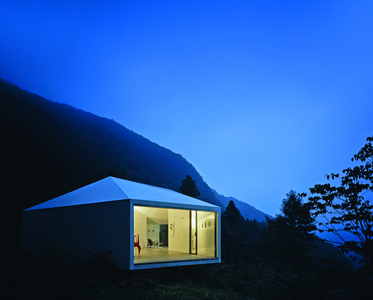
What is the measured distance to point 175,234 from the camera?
12484 mm

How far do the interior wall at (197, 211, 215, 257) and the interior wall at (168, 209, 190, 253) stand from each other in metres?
0.67

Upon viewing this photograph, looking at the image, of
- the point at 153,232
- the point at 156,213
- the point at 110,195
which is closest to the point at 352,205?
the point at 110,195

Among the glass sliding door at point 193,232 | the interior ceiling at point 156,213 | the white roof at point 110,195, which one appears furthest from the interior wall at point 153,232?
the white roof at point 110,195

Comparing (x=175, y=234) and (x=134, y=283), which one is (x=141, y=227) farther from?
(x=134, y=283)

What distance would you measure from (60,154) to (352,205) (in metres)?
29.9

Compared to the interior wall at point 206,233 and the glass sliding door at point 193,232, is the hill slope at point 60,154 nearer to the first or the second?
the glass sliding door at point 193,232

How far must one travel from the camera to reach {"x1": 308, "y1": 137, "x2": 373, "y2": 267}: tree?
6.99 meters

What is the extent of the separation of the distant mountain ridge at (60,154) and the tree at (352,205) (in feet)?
62.6

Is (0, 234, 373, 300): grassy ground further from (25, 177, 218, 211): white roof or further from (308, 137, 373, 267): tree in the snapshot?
(25, 177, 218, 211): white roof

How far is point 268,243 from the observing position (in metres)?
24.4

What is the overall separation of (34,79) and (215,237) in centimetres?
14618

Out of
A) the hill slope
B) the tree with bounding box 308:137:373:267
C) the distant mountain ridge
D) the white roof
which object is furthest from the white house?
the distant mountain ridge

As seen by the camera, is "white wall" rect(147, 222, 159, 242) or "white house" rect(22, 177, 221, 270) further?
"white wall" rect(147, 222, 159, 242)

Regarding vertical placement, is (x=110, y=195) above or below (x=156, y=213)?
above
